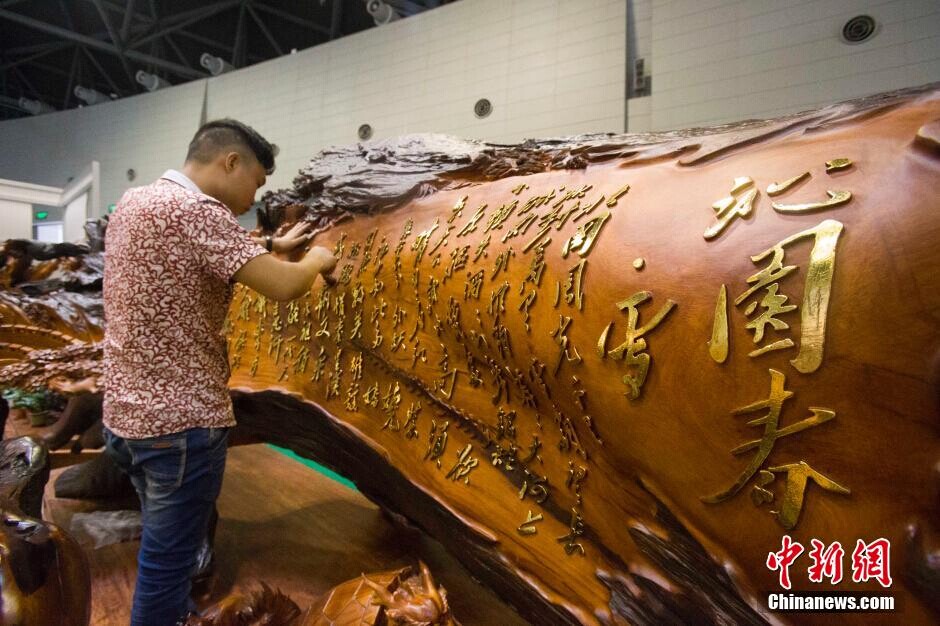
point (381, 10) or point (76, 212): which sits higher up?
point (381, 10)

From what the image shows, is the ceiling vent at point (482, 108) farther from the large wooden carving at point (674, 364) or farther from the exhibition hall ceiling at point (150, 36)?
the large wooden carving at point (674, 364)

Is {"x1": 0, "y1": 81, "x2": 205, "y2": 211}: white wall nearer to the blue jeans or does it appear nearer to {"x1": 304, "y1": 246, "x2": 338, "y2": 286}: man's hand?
{"x1": 304, "y1": 246, "x2": 338, "y2": 286}: man's hand

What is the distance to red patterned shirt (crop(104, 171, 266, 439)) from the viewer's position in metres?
1.19

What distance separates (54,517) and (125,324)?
2.05m

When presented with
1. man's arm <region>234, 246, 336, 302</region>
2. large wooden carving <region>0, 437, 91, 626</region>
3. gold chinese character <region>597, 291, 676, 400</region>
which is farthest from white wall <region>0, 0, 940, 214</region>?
large wooden carving <region>0, 437, 91, 626</region>

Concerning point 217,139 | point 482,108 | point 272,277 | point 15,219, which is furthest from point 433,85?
point 15,219

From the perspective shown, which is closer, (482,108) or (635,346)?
(635,346)

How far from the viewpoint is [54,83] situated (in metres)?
9.95

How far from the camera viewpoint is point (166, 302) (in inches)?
48.6

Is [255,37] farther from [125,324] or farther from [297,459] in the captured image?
[125,324]

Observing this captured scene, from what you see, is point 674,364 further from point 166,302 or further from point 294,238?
point 294,238

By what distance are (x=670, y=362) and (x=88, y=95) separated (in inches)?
462

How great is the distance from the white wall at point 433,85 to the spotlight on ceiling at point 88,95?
3.11 m

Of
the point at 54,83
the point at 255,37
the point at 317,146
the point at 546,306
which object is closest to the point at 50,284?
the point at 317,146
